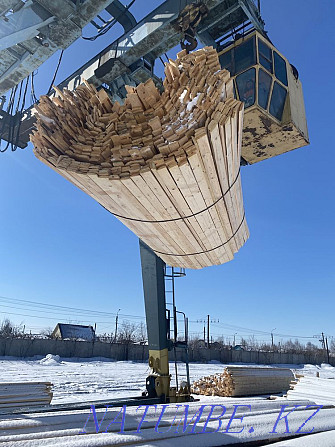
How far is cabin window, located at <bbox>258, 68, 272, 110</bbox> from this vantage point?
19.7ft

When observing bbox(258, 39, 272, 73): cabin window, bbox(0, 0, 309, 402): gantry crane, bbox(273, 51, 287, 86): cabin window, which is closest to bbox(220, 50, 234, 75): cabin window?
bbox(0, 0, 309, 402): gantry crane

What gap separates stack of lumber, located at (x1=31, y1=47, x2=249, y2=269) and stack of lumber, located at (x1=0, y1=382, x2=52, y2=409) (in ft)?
14.0

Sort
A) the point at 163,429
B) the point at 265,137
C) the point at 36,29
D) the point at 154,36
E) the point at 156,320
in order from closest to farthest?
the point at 163,429 < the point at 36,29 < the point at 154,36 < the point at 265,137 < the point at 156,320

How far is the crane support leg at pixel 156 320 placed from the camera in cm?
696

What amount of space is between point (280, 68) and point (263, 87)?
100 cm

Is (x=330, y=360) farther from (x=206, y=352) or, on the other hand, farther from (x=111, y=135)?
(x=111, y=135)

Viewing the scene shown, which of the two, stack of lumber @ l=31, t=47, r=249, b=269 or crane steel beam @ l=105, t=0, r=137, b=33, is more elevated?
crane steel beam @ l=105, t=0, r=137, b=33

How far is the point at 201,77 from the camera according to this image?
2.86m

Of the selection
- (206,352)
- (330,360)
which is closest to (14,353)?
(206,352)

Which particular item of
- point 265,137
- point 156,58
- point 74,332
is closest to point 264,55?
point 265,137

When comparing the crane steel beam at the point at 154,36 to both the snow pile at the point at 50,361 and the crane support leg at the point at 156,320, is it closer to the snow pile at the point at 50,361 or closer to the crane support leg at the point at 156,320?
the crane support leg at the point at 156,320

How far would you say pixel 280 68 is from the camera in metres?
6.80

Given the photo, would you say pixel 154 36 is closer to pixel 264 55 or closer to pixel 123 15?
pixel 123 15

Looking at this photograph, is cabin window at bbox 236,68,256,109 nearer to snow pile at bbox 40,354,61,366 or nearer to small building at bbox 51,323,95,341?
snow pile at bbox 40,354,61,366
